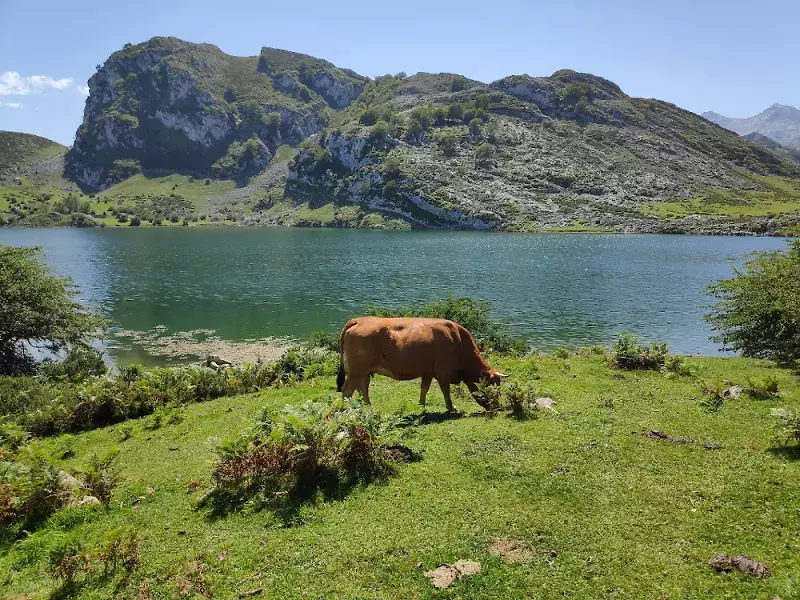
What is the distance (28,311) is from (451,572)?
3104 centimetres

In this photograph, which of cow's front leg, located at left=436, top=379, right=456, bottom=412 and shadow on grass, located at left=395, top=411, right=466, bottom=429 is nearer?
shadow on grass, located at left=395, top=411, right=466, bottom=429

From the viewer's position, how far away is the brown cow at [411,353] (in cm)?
1584

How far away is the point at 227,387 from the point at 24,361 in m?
16.3

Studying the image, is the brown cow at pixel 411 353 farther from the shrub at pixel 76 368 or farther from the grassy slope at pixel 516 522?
the shrub at pixel 76 368

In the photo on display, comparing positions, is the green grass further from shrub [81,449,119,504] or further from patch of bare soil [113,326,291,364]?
shrub [81,449,119,504]

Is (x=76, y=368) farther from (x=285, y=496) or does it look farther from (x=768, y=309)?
(x=768, y=309)

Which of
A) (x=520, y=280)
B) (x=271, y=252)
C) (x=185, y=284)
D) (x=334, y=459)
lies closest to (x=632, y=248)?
(x=520, y=280)

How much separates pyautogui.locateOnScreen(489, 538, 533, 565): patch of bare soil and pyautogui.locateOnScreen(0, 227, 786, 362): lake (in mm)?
A: 32901

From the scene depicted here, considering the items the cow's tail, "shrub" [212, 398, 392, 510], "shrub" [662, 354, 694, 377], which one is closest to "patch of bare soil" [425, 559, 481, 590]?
"shrub" [212, 398, 392, 510]

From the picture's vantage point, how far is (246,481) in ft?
35.9

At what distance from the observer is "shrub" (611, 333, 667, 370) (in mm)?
22619

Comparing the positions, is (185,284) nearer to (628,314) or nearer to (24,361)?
(24,361)

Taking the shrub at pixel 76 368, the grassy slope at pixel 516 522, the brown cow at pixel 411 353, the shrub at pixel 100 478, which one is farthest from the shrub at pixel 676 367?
the shrub at pixel 76 368

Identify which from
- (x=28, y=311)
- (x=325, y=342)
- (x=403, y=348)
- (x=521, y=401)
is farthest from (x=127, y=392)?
(x=521, y=401)
